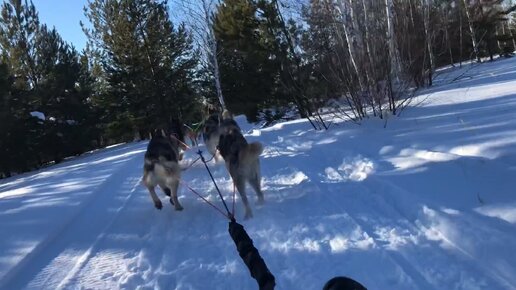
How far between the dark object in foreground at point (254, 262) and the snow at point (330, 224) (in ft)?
3.42

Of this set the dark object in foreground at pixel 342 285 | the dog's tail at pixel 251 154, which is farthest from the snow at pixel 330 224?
the dark object in foreground at pixel 342 285

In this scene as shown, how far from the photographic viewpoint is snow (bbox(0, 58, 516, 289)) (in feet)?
12.3

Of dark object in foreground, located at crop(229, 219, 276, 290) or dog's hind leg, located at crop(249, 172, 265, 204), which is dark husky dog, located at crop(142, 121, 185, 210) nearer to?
dog's hind leg, located at crop(249, 172, 265, 204)

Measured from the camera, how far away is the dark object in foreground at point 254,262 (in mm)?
2402

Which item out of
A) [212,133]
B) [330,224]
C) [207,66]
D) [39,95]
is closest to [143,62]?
[207,66]

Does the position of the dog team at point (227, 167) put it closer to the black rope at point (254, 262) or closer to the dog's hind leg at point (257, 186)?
the dog's hind leg at point (257, 186)

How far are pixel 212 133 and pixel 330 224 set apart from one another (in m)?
6.93

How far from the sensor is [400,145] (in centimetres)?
741

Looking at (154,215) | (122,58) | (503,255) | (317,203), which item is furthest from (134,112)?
(503,255)

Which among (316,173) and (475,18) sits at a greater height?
(475,18)

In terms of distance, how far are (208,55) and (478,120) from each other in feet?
62.4

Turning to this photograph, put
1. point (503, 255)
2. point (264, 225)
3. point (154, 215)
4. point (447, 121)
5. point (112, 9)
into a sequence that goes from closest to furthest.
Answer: point (503, 255) → point (264, 225) → point (154, 215) → point (447, 121) → point (112, 9)

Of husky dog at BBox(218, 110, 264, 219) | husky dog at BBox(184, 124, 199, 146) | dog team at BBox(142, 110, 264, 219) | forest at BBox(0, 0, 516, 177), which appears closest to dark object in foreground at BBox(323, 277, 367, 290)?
dog team at BBox(142, 110, 264, 219)

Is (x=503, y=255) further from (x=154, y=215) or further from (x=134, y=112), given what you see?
(x=134, y=112)
